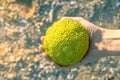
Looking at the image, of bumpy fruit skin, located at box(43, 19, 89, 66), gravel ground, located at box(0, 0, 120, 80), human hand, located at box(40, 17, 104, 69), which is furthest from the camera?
gravel ground, located at box(0, 0, 120, 80)

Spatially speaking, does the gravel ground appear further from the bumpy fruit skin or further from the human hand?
the bumpy fruit skin

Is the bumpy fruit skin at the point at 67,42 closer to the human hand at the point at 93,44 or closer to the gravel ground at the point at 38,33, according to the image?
the human hand at the point at 93,44

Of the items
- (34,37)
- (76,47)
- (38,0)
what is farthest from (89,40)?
(38,0)

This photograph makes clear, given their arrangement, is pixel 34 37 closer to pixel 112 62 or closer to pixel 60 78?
pixel 60 78

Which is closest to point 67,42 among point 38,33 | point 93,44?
point 93,44

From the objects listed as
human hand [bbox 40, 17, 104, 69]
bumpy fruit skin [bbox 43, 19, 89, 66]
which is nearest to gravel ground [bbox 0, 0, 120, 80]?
human hand [bbox 40, 17, 104, 69]

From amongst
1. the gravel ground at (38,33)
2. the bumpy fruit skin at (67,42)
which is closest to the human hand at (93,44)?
the bumpy fruit skin at (67,42)

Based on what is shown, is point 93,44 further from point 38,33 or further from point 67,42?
point 38,33
